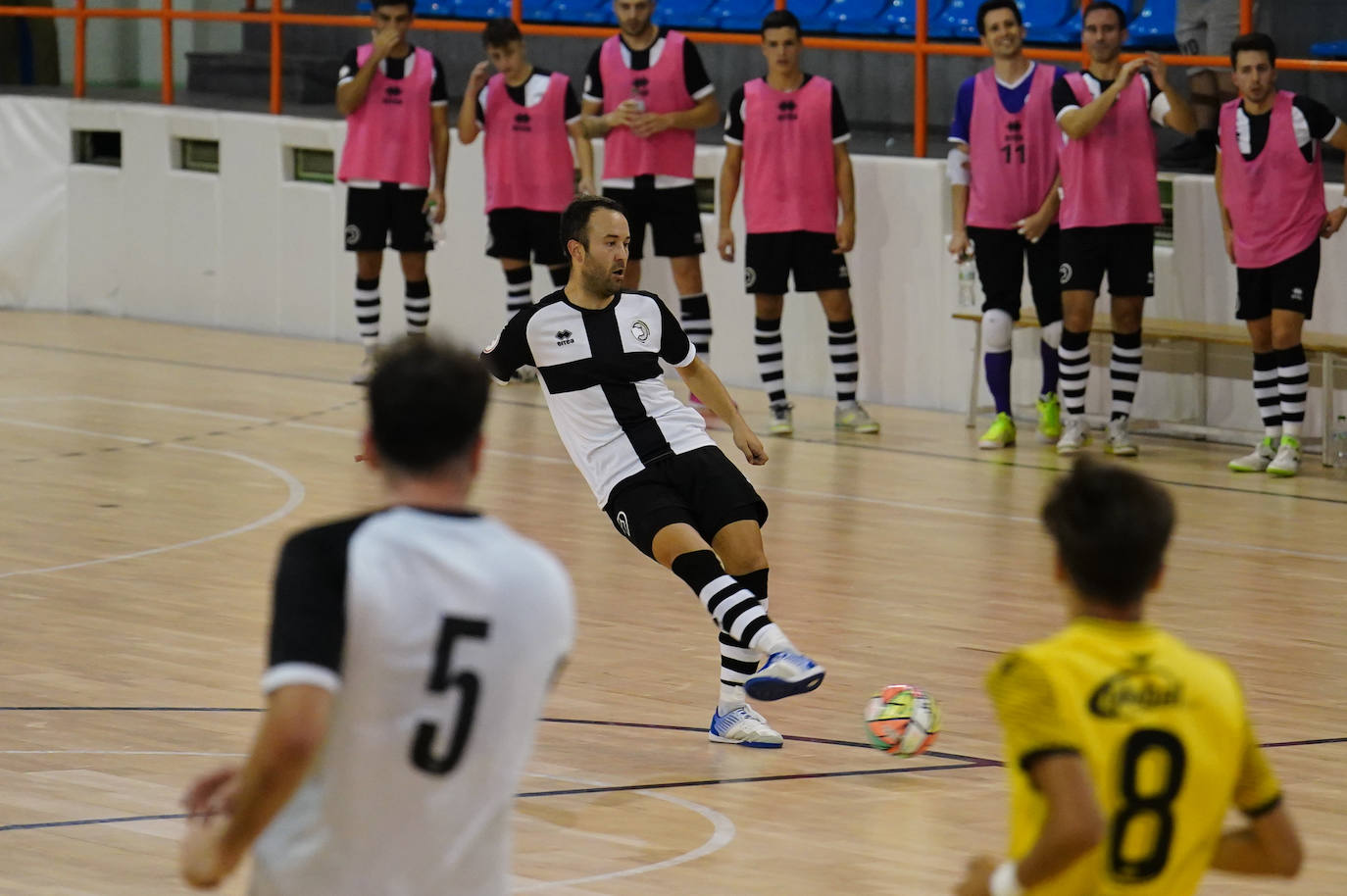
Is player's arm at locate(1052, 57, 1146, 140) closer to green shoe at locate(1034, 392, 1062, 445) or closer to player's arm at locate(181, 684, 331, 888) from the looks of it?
green shoe at locate(1034, 392, 1062, 445)

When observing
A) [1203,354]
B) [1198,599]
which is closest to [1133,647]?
[1198,599]

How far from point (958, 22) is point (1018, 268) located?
3.23m

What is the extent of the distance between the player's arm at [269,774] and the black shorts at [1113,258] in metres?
9.50

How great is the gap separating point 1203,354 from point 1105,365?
2.05 ft

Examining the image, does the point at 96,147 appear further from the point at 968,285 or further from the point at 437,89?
the point at 968,285

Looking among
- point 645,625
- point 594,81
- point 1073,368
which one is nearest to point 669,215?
point 594,81

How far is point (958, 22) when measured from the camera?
583 inches

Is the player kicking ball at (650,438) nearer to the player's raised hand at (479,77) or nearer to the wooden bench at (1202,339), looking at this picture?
the wooden bench at (1202,339)

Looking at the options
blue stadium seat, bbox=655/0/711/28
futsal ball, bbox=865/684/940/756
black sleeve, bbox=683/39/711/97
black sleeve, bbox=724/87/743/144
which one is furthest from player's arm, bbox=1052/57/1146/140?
futsal ball, bbox=865/684/940/756

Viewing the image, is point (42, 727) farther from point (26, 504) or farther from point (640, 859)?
point (26, 504)

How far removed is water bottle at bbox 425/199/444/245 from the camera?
14336 millimetres

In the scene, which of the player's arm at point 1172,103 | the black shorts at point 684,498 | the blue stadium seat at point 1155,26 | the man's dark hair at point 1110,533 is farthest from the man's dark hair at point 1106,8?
the man's dark hair at point 1110,533

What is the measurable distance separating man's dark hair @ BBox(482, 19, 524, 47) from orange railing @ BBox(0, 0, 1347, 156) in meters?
1.45

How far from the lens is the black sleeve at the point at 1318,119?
11000 mm
